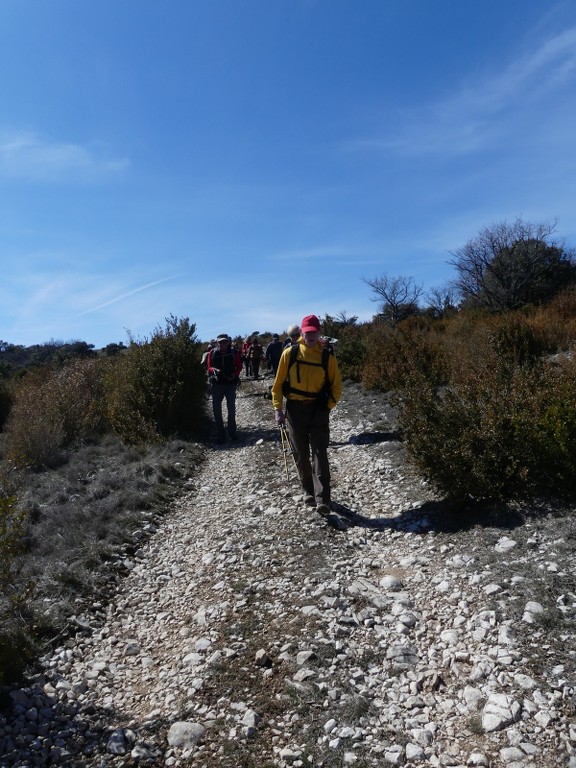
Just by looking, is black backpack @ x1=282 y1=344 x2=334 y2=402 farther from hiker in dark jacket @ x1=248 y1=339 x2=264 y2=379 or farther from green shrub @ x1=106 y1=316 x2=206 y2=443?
hiker in dark jacket @ x1=248 y1=339 x2=264 y2=379

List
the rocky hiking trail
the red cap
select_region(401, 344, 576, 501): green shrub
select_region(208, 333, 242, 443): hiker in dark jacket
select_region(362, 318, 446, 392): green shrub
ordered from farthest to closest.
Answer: select_region(362, 318, 446, 392): green shrub < select_region(208, 333, 242, 443): hiker in dark jacket < the red cap < select_region(401, 344, 576, 501): green shrub < the rocky hiking trail

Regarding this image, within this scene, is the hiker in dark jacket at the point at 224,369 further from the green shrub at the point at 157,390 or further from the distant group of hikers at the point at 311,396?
the distant group of hikers at the point at 311,396

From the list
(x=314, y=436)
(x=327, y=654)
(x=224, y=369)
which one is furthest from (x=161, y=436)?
(x=327, y=654)

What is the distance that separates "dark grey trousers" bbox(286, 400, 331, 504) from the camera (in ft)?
21.1

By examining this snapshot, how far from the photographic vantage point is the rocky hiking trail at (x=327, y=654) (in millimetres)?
3139

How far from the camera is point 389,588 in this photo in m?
4.71

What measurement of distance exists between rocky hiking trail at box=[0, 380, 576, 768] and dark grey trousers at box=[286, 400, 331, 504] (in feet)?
1.40

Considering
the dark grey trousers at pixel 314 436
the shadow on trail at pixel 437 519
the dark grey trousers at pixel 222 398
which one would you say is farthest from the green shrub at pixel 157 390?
the shadow on trail at pixel 437 519

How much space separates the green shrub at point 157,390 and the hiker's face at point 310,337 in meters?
5.86

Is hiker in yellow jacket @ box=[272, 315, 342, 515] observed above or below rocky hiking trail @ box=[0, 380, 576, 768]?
above

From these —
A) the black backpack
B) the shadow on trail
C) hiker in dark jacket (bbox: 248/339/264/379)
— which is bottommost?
the shadow on trail

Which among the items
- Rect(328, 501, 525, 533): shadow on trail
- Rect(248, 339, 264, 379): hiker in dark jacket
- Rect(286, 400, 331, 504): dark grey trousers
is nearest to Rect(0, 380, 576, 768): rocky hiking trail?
Rect(328, 501, 525, 533): shadow on trail

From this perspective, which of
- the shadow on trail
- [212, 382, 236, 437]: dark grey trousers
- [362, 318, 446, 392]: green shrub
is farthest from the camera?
[362, 318, 446, 392]: green shrub

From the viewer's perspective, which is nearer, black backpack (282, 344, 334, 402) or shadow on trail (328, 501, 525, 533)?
shadow on trail (328, 501, 525, 533)
